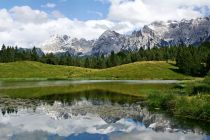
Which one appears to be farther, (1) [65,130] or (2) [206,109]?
(2) [206,109]

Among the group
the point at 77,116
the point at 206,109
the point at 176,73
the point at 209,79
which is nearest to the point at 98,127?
the point at 77,116

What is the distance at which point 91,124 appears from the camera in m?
42.3

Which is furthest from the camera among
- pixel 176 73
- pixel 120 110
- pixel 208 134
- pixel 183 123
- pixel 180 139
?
pixel 176 73

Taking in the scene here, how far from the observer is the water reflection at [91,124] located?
35.5 metres

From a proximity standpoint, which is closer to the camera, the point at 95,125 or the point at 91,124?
the point at 95,125

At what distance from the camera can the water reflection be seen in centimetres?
3553

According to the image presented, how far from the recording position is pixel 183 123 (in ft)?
137

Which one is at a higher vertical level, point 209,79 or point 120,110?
point 209,79

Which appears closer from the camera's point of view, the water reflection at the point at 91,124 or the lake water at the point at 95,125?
the lake water at the point at 95,125

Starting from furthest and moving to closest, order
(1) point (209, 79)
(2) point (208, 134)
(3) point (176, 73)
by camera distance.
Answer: (3) point (176, 73)
(1) point (209, 79)
(2) point (208, 134)

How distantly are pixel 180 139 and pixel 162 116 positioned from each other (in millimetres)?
13420

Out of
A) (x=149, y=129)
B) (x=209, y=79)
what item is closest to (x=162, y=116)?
(x=149, y=129)

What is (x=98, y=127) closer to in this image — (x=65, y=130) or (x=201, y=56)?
(x=65, y=130)

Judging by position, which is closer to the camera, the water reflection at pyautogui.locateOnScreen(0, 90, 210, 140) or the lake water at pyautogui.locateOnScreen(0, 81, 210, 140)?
the lake water at pyautogui.locateOnScreen(0, 81, 210, 140)
